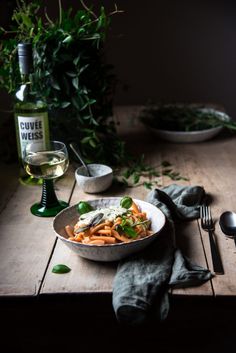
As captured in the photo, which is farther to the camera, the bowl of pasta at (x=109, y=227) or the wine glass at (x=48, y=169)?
the wine glass at (x=48, y=169)

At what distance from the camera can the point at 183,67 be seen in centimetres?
285

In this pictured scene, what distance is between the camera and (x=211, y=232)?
3.52 feet

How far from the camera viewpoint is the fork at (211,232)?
933mm

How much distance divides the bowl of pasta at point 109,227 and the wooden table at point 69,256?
0.05 metres

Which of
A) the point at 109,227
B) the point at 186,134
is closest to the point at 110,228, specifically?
the point at 109,227

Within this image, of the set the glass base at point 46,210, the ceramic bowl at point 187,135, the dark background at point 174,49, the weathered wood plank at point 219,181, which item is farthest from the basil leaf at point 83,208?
the dark background at point 174,49

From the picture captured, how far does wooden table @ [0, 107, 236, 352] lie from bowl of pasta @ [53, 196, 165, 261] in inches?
1.8

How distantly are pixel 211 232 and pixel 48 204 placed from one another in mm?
404

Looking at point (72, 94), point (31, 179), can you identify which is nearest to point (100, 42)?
point (72, 94)

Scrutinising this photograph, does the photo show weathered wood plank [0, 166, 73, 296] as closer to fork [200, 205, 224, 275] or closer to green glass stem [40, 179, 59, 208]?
green glass stem [40, 179, 59, 208]

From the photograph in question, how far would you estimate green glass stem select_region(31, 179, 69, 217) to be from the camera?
46.8 inches

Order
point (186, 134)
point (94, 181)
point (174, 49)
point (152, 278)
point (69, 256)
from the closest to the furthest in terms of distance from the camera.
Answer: point (152, 278) → point (69, 256) → point (94, 181) → point (186, 134) → point (174, 49)

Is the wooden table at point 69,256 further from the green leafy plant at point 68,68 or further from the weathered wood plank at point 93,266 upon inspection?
the green leafy plant at point 68,68

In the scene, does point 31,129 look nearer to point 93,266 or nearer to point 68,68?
point 68,68
